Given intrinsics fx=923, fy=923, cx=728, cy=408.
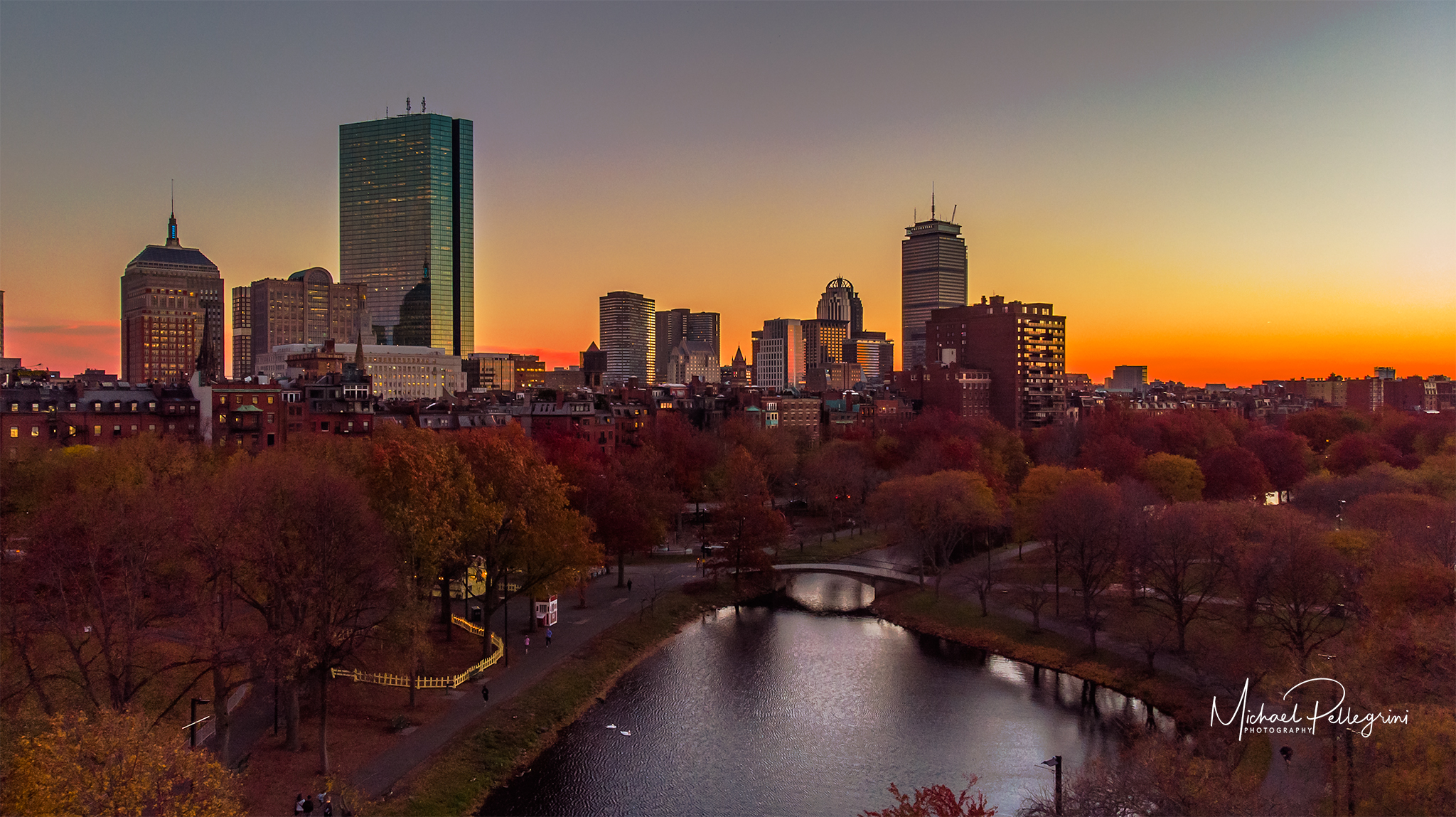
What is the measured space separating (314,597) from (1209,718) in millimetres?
→ 40702

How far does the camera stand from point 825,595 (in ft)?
243

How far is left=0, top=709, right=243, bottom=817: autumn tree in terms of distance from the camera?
77.3 feet

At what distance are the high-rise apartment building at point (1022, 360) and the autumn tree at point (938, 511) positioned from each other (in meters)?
93.1

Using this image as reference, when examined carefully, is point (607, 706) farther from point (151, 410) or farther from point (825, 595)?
point (151, 410)

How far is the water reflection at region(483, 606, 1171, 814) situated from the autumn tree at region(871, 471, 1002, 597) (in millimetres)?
13930

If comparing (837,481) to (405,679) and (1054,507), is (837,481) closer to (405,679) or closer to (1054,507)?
(1054,507)

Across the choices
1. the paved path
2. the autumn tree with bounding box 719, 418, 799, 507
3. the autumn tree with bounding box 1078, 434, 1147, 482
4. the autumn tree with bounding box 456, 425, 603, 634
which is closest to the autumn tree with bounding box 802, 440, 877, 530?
the autumn tree with bounding box 719, 418, 799, 507

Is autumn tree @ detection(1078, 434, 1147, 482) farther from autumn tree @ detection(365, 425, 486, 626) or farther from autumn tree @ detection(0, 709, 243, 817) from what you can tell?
autumn tree @ detection(0, 709, 243, 817)

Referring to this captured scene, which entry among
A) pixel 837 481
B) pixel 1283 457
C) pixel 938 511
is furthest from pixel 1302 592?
pixel 1283 457

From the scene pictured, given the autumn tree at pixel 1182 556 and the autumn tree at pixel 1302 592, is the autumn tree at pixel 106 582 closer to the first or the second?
the autumn tree at pixel 1302 592

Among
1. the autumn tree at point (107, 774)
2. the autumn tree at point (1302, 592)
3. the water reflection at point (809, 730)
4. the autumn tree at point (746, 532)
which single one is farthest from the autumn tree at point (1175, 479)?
the autumn tree at point (107, 774)

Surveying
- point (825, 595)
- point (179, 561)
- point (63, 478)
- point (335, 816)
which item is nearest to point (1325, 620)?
point (825, 595)

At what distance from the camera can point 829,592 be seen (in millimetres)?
75125

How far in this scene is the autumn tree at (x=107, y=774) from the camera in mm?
23547
